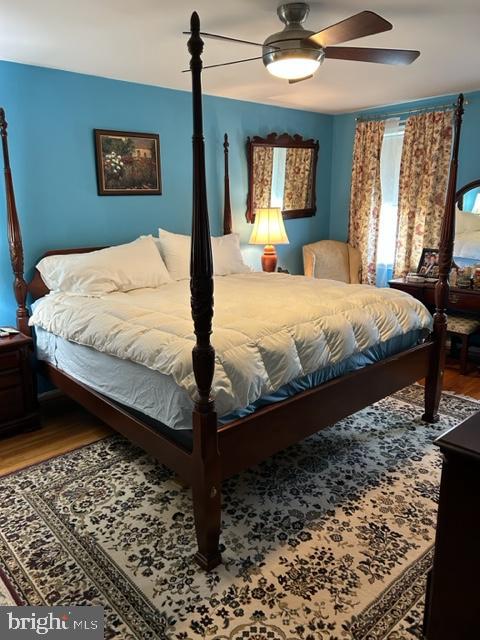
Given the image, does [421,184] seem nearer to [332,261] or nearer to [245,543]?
[332,261]

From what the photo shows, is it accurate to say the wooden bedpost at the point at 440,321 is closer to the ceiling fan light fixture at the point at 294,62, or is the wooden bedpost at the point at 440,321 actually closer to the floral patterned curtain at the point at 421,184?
the ceiling fan light fixture at the point at 294,62

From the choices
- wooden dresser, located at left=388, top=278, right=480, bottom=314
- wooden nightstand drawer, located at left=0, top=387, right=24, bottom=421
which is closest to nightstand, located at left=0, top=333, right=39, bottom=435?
wooden nightstand drawer, located at left=0, top=387, right=24, bottom=421

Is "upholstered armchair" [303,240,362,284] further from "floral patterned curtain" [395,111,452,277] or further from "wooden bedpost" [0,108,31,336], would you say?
"wooden bedpost" [0,108,31,336]

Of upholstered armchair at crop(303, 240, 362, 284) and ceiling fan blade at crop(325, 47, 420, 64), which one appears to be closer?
ceiling fan blade at crop(325, 47, 420, 64)

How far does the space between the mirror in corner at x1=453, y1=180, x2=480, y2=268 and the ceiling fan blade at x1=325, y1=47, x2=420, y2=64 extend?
7.45 feet

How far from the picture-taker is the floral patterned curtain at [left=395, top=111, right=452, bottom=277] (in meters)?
4.36

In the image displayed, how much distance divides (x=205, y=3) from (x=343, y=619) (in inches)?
104

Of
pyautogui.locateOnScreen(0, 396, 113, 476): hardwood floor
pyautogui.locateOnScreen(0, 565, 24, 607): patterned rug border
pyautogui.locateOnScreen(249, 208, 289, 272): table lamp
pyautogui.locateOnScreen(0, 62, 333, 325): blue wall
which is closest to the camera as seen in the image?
pyautogui.locateOnScreen(0, 565, 24, 607): patterned rug border

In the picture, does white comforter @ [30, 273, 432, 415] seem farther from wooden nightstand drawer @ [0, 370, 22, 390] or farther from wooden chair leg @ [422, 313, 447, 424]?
wooden nightstand drawer @ [0, 370, 22, 390]

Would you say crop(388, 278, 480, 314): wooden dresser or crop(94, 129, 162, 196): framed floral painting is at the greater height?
crop(94, 129, 162, 196): framed floral painting

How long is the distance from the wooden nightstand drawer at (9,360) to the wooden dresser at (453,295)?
10.8 feet

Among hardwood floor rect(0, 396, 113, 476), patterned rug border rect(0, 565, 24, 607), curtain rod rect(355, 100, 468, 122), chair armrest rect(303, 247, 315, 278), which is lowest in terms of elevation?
hardwood floor rect(0, 396, 113, 476)

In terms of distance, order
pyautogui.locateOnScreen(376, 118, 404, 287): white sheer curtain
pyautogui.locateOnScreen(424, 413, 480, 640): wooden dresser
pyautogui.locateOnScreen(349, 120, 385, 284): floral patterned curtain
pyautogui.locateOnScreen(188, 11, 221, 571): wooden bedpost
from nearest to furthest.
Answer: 1. pyautogui.locateOnScreen(424, 413, 480, 640): wooden dresser
2. pyautogui.locateOnScreen(188, 11, 221, 571): wooden bedpost
3. pyautogui.locateOnScreen(376, 118, 404, 287): white sheer curtain
4. pyautogui.locateOnScreen(349, 120, 385, 284): floral patterned curtain

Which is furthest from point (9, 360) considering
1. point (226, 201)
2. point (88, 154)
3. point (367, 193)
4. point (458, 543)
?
point (367, 193)
